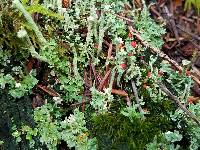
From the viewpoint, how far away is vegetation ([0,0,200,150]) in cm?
204

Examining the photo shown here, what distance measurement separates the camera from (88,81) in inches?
88.6

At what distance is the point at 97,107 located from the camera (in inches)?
82.9

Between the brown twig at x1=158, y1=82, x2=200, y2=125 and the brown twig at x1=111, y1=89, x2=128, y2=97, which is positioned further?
the brown twig at x1=111, y1=89, x2=128, y2=97

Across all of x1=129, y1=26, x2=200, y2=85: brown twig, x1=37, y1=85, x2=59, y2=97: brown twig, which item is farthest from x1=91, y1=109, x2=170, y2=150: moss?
x1=129, y1=26, x2=200, y2=85: brown twig

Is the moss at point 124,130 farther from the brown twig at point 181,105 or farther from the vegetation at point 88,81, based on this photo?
the brown twig at point 181,105

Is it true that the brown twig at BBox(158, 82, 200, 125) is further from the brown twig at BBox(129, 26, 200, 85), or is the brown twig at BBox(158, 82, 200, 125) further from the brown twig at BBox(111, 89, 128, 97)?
the brown twig at BBox(129, 26, 200, 85)

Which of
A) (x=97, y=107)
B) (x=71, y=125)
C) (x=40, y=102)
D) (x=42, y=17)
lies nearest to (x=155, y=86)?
(x=97, y=107)

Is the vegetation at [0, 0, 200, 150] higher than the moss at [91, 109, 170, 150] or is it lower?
higher

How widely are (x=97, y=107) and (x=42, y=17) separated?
2.50 ft

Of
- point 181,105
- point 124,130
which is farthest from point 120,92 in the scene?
point 181,105

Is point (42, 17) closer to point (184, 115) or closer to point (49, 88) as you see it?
point (49, 88)

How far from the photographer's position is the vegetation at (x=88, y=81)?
6.68 ft

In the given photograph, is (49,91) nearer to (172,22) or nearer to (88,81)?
(88,81)

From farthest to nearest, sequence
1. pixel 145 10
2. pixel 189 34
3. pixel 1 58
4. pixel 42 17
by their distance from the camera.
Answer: pixel 189 34 → pixel 145 10 → pixel 42 17 → pixel 1 58
